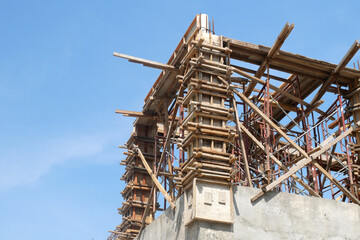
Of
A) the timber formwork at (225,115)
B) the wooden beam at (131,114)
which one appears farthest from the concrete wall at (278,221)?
the wooden beam at (131,114)

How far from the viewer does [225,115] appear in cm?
1866

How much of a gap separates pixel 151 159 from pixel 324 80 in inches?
394

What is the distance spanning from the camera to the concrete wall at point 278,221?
16.9m

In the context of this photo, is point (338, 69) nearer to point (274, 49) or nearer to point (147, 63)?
point (274, 49)

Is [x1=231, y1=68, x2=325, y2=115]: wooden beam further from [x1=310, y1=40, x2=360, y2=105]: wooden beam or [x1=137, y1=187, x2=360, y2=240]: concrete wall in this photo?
[x1=137, y1=187, x2=360, y2=240]: concrete wall

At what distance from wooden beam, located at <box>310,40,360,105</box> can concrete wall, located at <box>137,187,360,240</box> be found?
557 centimetres

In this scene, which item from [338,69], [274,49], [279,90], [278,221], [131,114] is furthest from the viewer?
[131,114]

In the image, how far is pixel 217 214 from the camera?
55.1ft

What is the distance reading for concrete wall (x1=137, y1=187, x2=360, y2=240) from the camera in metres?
16.9

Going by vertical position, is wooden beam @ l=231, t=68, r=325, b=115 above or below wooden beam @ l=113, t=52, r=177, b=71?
below

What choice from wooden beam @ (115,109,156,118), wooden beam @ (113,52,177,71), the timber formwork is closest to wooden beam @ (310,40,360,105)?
the timber formwork

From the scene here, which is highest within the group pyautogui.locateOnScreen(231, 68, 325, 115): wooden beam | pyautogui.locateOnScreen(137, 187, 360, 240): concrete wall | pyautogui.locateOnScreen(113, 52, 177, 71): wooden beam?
pyautogui.locateOnScreen(113, 52, 177, 71): wooden beam

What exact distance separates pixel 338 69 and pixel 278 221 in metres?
7.38

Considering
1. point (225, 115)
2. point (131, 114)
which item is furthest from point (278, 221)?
point (131, 114)
